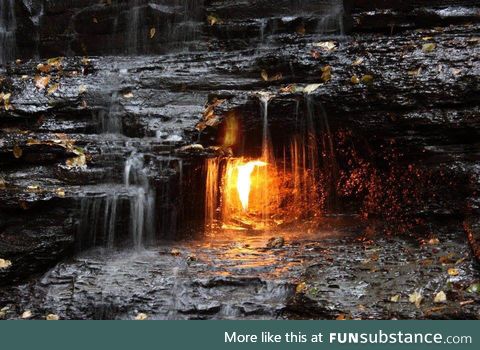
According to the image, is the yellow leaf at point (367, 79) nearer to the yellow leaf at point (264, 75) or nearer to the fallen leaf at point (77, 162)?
the yellow leaf at point (264, 75)

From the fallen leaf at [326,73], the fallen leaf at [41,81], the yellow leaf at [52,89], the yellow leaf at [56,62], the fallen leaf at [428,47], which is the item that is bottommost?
the yellow leaf at [52,89]

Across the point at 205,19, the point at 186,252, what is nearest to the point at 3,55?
the point at 205,19

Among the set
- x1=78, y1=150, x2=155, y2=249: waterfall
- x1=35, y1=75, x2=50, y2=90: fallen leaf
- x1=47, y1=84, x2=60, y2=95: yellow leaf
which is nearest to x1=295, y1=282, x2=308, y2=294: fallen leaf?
x1=78, y1=150, x2=155, y2=249: waterfall

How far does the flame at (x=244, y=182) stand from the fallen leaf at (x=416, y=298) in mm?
4007

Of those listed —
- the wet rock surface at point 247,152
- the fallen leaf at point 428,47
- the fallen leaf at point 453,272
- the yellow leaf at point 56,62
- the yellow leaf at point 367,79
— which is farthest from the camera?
the yellow leaf at point 56,62

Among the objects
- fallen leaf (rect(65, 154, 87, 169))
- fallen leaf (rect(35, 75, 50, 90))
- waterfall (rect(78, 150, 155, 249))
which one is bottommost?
waterfall (rect(78, 150, 155, 249))

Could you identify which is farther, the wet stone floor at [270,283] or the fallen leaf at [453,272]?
the fallen leaf at [453,272]

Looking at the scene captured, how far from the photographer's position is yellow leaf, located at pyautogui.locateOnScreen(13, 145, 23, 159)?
704cm

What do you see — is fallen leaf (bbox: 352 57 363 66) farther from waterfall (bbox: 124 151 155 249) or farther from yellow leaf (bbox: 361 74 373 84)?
waterfall (bbox: 124 151 155 249)

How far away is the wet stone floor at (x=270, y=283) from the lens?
5.11 m

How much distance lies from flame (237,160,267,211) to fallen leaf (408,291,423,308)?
401 cm

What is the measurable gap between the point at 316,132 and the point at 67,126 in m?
3.72

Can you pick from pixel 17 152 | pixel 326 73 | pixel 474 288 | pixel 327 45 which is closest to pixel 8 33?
pixel 17 152

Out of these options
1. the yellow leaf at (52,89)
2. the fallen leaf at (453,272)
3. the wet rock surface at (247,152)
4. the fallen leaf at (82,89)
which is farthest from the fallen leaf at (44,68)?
the fallen leaf at (453,272)
